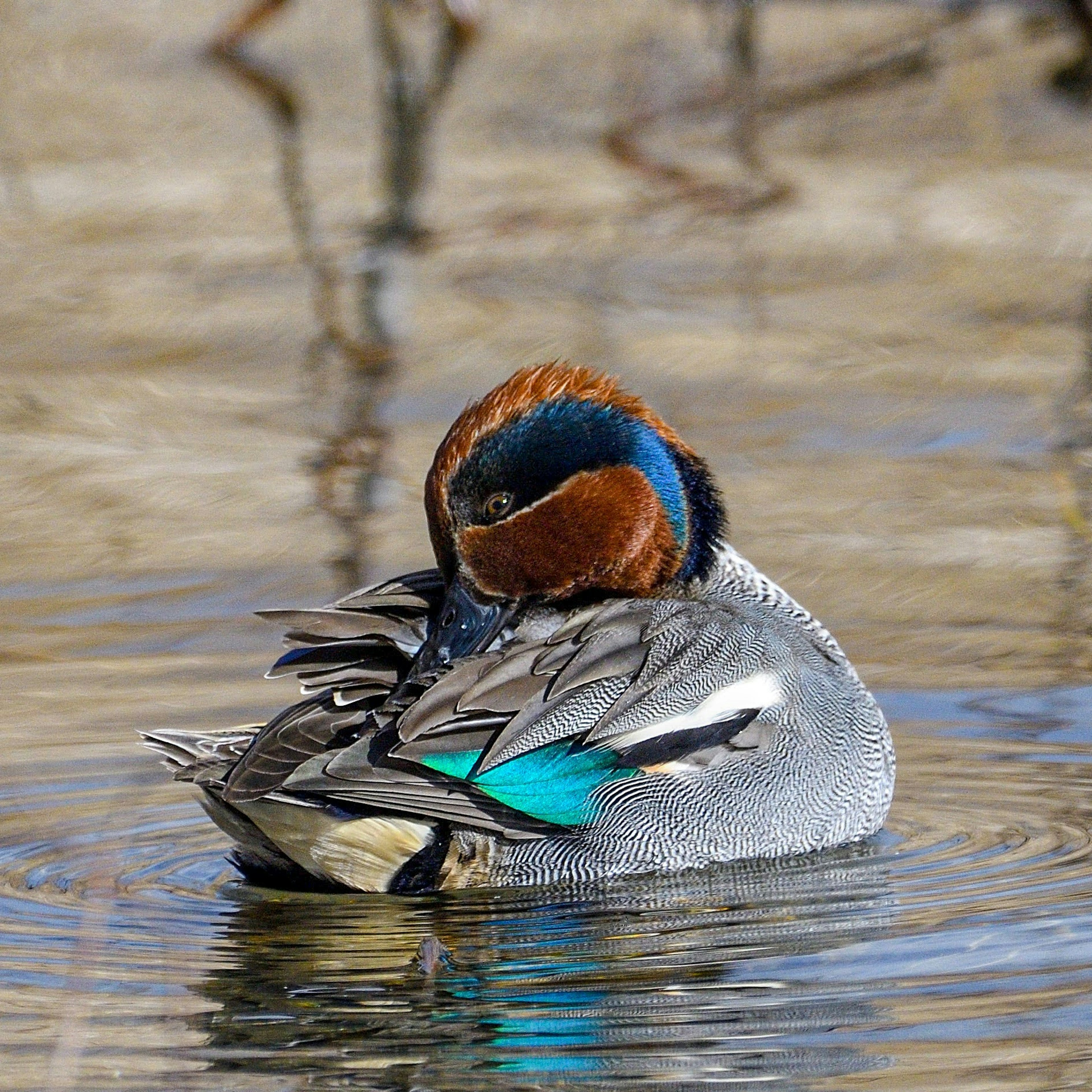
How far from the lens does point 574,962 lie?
192 inches

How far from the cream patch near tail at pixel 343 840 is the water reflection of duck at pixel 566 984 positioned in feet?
0.26

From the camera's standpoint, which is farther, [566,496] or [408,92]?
[408,92]

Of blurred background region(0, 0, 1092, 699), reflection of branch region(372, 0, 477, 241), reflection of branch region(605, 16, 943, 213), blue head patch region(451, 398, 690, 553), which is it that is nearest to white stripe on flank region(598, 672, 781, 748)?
blue head patch region(451, 398, 690, 553)

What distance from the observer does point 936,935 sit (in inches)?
193

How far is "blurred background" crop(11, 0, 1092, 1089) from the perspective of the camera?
605cm

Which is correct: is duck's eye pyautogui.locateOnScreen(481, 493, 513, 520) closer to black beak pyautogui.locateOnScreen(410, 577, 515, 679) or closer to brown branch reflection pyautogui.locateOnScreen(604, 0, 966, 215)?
black beak pyautogui.locateOnScreen(410, 577, 515, 679)

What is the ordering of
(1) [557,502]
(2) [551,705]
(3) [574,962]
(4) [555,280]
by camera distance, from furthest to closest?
(4) [555,280] → (1) [557,502] → (2) [551,705] → (3) [574,962]

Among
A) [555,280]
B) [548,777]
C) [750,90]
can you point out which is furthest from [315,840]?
[750,90]

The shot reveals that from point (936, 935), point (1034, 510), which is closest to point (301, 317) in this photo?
point (1034, 510)

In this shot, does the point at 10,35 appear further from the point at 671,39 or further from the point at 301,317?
the point at 301,317

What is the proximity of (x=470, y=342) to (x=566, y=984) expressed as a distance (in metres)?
6.70

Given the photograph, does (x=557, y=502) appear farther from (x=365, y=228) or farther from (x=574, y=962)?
(x=365, y=228)

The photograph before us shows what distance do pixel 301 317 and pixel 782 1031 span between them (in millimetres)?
7905

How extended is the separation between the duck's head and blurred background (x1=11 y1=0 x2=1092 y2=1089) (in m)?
0.92
